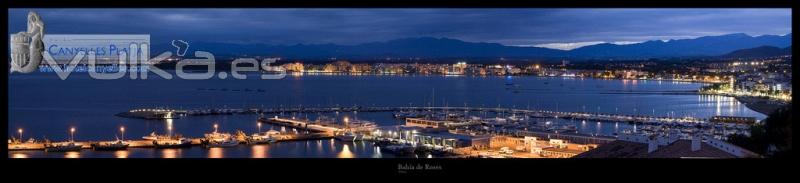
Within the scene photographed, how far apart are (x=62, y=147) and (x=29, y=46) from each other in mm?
3442

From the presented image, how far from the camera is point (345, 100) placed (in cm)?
1909

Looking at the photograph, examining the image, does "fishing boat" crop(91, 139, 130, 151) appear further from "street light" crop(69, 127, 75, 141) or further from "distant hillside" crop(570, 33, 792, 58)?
"distant hillside" crop(570, 33, 792, 58)

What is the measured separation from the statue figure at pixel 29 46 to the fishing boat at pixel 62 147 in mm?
2839

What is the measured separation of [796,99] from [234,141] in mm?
6651

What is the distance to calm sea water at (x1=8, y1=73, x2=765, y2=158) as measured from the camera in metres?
7.80

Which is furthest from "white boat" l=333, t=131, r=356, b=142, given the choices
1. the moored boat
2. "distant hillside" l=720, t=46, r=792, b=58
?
"distant hillside" l=720, t=46, r=792, b=58

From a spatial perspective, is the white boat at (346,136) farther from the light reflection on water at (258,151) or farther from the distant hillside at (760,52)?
the distant hillside at (760,52)

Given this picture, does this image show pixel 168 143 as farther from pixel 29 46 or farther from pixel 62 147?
pixel 29 46

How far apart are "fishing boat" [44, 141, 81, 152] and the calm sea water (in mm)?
167

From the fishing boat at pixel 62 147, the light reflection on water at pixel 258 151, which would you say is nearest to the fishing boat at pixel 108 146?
the fishing boat at pixel 62 147

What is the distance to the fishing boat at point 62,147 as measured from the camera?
486 cm
